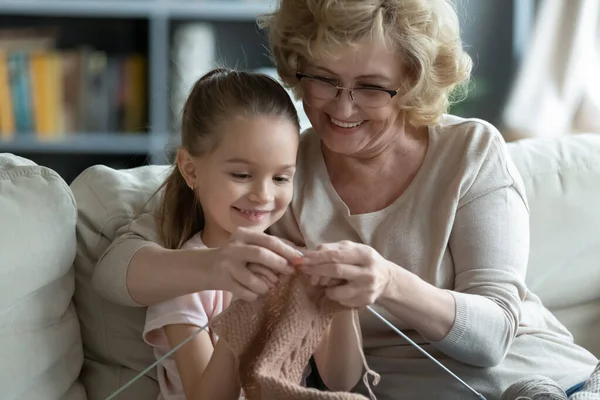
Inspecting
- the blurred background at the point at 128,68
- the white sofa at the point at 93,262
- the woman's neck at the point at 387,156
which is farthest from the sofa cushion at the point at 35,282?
the blurred background at the point at 128,68

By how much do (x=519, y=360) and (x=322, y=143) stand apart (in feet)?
1.85

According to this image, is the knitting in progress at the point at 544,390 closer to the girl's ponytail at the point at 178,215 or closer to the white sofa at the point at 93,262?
the white sofa at the point at 93,262

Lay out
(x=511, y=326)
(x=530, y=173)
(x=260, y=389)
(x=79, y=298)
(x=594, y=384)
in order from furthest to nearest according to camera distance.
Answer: (x=530, y=173), (x=79, y=298), (x=511, y=326), (x=594, y=384), (x=260, y=389)

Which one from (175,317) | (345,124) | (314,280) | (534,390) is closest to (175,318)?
(175,317)

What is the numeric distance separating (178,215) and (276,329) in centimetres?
41

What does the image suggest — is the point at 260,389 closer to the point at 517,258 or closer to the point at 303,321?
the point at 303,321

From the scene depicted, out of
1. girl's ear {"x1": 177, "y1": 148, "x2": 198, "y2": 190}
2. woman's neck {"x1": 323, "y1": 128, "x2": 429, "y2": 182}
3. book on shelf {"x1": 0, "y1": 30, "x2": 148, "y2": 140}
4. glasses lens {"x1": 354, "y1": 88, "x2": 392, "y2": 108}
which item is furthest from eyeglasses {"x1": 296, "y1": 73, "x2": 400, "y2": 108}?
book on shelf {"x1": 0, "y1": 30, "x2": 148, "y2": 140}

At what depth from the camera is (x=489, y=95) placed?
398 cm

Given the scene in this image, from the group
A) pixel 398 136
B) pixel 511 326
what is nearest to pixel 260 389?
pixel 511 326

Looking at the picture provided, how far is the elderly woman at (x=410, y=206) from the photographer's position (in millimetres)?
1585

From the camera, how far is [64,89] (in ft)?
11.7

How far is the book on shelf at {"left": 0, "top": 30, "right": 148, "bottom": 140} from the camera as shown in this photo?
137 inches

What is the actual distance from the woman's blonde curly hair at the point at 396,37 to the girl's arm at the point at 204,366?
524mm

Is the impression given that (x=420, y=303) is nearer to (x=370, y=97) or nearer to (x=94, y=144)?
(x=370, y=97)
